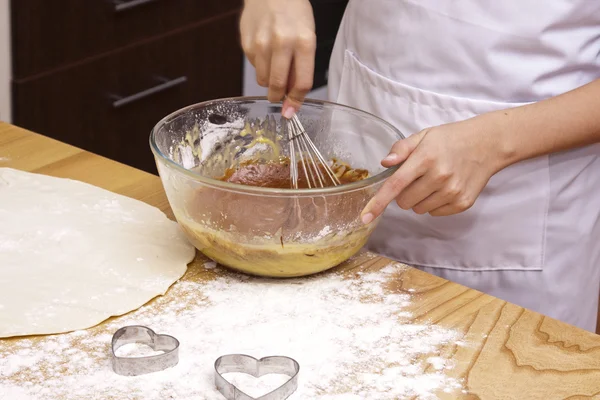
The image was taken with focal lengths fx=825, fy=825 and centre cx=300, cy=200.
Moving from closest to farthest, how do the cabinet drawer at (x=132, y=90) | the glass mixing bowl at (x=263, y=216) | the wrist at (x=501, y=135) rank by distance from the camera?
the glass mixing bowl at (x=263, y=216) < the wrist at (x=501, y=135) < the cabinet drawer at (x=132, y=90)

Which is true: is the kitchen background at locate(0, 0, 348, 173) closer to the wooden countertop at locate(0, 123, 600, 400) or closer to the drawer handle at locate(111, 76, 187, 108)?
the drawer handle at locate(111, 76, 187, 108)

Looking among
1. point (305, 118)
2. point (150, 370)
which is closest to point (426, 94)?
point (305, 118)

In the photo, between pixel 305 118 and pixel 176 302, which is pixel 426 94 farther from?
pixel 176 302

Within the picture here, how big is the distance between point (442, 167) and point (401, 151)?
53 millimetres

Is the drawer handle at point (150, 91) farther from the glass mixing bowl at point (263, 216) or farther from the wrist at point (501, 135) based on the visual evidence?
the wrist at point (501, 135)

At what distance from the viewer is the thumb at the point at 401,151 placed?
89cm

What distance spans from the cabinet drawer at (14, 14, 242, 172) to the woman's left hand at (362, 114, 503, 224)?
130 cm

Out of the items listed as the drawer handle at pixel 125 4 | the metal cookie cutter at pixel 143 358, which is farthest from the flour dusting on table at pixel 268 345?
the drawer handle at pixel 125 4

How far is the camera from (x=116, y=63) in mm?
2129

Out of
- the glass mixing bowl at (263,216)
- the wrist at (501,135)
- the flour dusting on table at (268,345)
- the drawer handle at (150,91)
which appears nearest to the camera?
the flour dusting on table at (268,345)

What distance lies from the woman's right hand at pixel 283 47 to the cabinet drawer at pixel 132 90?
46.6 inches

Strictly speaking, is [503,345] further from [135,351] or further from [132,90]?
[132,90]

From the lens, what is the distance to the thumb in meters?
0.89

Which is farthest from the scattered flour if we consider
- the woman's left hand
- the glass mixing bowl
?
the woman's left hand
